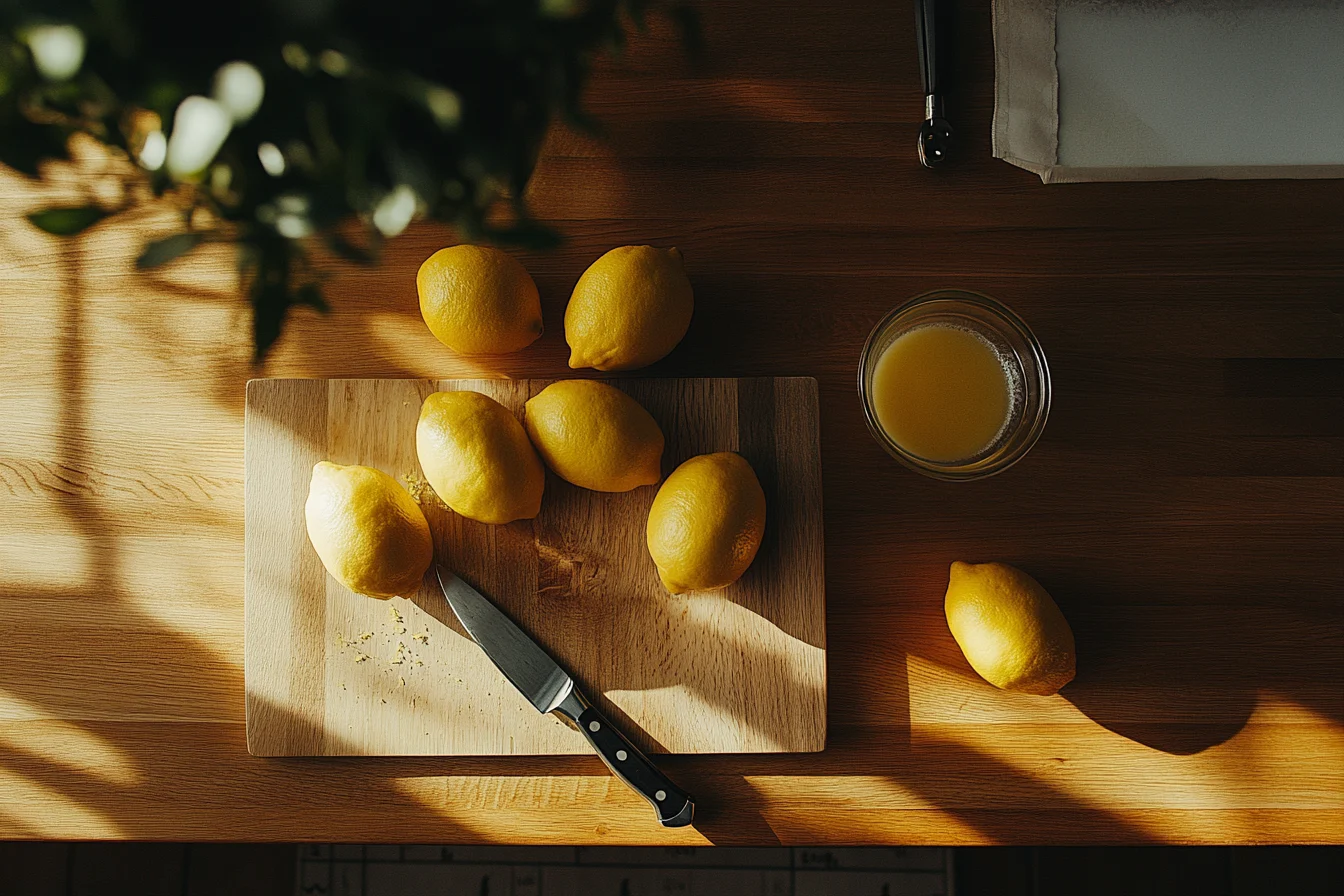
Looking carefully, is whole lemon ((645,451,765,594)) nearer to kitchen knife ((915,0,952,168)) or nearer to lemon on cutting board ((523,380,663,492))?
lemon on cutting board ((523,380,663,492))

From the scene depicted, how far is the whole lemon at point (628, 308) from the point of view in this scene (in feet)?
2.55

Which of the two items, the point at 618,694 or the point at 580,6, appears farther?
the point at 618,694

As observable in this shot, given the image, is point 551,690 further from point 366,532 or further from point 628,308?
point 628,308

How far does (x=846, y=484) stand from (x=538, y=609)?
0.32 meters

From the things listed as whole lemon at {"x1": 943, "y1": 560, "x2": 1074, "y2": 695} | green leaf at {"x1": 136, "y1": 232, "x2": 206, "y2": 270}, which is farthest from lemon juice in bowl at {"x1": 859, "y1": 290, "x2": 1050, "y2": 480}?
green leaf at {"x1": 136, "y1": 232, "x2": 206, "y2": 270}

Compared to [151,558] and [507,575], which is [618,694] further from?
[151,558]

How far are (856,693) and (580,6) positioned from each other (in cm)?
66

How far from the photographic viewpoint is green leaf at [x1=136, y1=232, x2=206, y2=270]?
14.9 inches

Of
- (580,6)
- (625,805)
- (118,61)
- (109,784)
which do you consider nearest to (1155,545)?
(625,805)

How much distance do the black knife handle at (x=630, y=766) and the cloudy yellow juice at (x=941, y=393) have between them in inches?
14.7

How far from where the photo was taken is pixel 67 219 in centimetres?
41

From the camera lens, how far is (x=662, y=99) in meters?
0.91

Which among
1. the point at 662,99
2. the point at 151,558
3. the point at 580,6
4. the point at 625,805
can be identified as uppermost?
the point at 662,99

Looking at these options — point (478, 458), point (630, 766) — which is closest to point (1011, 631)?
point (630, 766)
